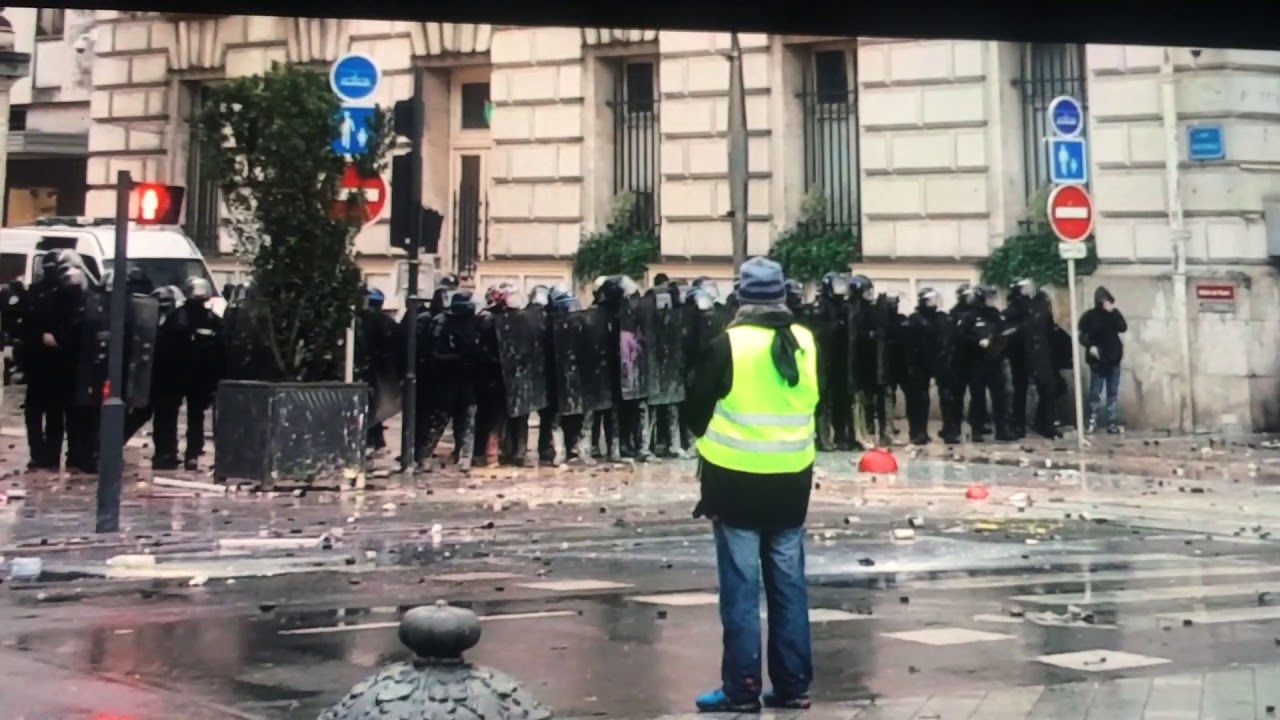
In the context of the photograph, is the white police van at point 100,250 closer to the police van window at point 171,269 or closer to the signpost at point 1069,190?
the police van window at point 171,269

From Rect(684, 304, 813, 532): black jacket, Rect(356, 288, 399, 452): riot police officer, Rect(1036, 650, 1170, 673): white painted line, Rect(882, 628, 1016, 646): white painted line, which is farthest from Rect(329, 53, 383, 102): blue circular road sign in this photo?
Rect(1036, 650, 1170, 673): white painted line

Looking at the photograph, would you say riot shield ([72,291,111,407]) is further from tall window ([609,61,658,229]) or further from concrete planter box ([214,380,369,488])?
tall window ([609,61,658,229])

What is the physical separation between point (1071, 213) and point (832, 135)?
6.91m

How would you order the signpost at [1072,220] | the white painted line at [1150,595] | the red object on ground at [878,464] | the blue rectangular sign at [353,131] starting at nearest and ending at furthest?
the white painted line at [1150,595]
the blue rectangular sign at [353,131]
the red object on ground at [878,464]
the signpost at [1072,220]

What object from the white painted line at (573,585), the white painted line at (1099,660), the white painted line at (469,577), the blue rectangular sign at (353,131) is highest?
the blue rectangular sign at (353,131)

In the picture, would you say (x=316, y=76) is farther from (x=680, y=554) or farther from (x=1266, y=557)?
(x=1266, y=557)

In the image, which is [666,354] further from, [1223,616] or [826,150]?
[1223,616]

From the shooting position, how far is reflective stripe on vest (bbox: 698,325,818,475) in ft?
22.0

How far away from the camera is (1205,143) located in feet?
73.3

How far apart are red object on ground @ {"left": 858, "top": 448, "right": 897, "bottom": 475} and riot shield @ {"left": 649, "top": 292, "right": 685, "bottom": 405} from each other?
241 cm

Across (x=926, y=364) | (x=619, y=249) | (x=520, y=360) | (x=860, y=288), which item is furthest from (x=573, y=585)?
(x=619, y=249)

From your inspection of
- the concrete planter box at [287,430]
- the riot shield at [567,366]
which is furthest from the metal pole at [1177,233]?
the concrete planter box at [287,430]

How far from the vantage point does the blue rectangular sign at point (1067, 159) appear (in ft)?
64.6

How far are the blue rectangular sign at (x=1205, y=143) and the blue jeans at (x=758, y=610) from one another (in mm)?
17384
